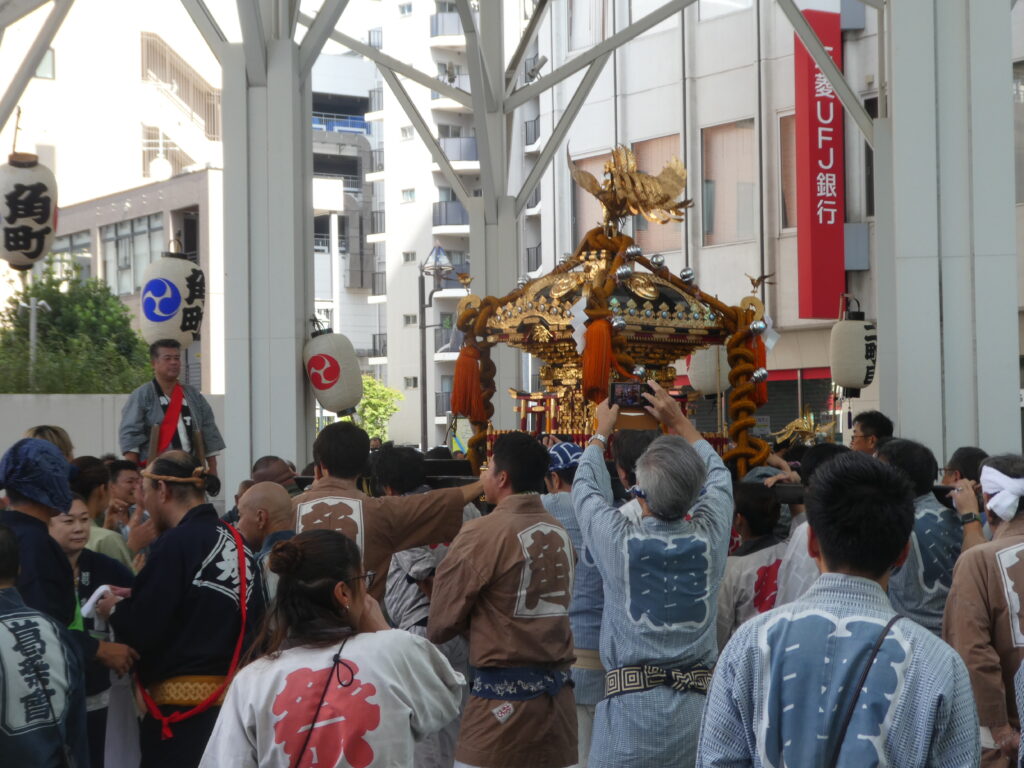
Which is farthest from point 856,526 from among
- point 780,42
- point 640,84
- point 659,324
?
point 640,84

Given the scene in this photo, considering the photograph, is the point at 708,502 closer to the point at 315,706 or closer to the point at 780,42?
the point at 315,706

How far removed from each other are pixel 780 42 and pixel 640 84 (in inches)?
140

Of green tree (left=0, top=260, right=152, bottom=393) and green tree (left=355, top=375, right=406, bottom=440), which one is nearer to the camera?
green tree (left=0, top=260, right=152, bottom=393)

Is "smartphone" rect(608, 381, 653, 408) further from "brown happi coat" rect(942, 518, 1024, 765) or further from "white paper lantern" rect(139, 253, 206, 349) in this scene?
"white paper lantern" rect(139, 253, 206, 349)

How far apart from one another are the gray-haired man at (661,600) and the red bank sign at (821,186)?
1785 cm

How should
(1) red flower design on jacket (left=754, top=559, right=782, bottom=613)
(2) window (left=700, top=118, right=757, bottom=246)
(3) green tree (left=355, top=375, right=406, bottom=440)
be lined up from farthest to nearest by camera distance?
1. (3) green tree (left=355, top=375, right=406, bottom=440)
2. (2) window (left=700, top=118, right=757, bottom=246)
3. (1) red flower design on jacket (left=754, top=559, right=782, bottom=613)

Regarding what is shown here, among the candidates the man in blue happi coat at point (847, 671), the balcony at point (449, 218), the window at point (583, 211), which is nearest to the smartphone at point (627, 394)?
the man in blue happi coat at point (847, 671)

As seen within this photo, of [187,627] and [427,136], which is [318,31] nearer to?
[427,136]

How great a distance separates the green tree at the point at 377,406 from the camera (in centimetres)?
4431

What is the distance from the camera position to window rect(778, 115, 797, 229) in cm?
2277

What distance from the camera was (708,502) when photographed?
4.38 meters

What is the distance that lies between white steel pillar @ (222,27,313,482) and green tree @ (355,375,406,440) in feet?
112

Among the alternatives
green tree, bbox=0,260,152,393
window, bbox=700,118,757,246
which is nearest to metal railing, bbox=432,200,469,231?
green tree, bbox=0,260,152,393

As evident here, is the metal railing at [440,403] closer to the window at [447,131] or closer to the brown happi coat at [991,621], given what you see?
the window at [447,131]
